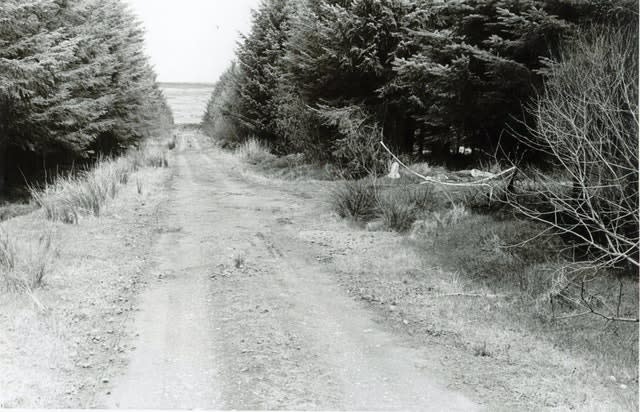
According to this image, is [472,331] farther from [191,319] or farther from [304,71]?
[304,71]

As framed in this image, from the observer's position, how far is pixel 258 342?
5867mm

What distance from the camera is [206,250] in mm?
9773

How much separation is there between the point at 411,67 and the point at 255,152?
16.2 meters

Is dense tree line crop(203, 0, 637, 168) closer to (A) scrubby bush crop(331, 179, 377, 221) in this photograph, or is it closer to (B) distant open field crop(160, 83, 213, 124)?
(A) scrubby bush crop(331, 179, 377, 221)

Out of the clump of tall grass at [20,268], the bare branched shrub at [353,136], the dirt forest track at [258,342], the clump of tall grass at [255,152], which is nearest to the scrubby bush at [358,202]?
the dirt forest track at [258,342]

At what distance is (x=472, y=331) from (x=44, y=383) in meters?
4.37

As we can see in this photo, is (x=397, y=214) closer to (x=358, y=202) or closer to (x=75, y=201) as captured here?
(x=358, y=202)

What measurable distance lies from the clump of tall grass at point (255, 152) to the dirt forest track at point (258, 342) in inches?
701

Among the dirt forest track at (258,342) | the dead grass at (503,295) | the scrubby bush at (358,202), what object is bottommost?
the dead grass at (503,295)

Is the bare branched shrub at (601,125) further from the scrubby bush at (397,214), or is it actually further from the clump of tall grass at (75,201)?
the clump of tall grass at (75,201)

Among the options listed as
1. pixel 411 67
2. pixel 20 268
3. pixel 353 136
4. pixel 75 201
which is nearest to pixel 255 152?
pixel 353 136

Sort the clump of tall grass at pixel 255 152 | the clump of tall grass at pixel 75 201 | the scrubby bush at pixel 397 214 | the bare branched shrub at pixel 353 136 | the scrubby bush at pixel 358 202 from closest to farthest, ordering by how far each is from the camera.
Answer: the scrubby bush at pixel 397 214, the clump of tall grass at pixel 75 201, the scrubby bush at pixel 358 202, the bare branched shrub at pixel 353 136, the clump of tall grass at pixel 255 152

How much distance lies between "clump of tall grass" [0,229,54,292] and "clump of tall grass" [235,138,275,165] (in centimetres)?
1984

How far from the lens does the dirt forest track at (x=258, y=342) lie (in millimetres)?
4695
